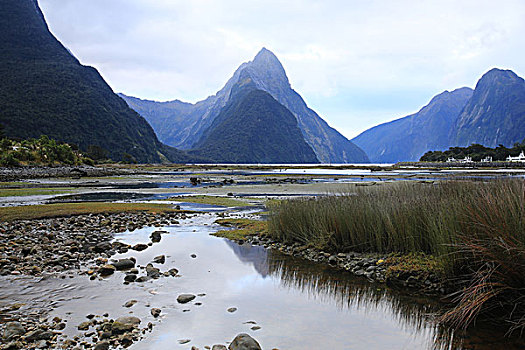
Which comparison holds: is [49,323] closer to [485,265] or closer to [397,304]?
[397,304]

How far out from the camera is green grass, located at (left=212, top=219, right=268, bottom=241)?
48.2 ft

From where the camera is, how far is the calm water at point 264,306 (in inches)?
233

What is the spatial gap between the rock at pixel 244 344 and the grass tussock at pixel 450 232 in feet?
12.1

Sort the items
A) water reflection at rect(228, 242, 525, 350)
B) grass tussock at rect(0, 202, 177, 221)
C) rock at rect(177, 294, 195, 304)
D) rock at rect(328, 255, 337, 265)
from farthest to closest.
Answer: grass tussock at rect(0, 202, 177, 221)
rock at rect(328, 255, 337, 265)
rock at rect(177, 294, 195, 304)
water reflection at rect(228, 242, 525, 350)

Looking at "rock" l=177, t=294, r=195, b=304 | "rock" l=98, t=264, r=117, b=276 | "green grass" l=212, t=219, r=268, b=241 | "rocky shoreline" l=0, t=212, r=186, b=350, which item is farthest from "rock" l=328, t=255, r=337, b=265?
"rock" l=98, t=264, r=117, b=276

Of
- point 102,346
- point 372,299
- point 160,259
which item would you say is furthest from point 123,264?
point 372,299

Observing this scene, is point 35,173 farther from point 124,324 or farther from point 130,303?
point 124,324

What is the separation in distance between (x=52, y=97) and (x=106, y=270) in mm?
155746

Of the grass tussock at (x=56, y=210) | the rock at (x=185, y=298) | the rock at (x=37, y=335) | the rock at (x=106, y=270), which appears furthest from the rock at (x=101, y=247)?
the grass tussock at (x=56, y=210)

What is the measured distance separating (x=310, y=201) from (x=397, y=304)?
21.9ft

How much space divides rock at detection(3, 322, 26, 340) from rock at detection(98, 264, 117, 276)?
3.42m

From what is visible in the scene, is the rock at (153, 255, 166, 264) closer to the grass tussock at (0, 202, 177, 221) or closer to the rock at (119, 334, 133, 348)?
the rock at (119, 334, 133, 348)

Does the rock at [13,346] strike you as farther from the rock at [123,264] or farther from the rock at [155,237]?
the rock at [155,237]

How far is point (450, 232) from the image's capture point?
7.98 metres
